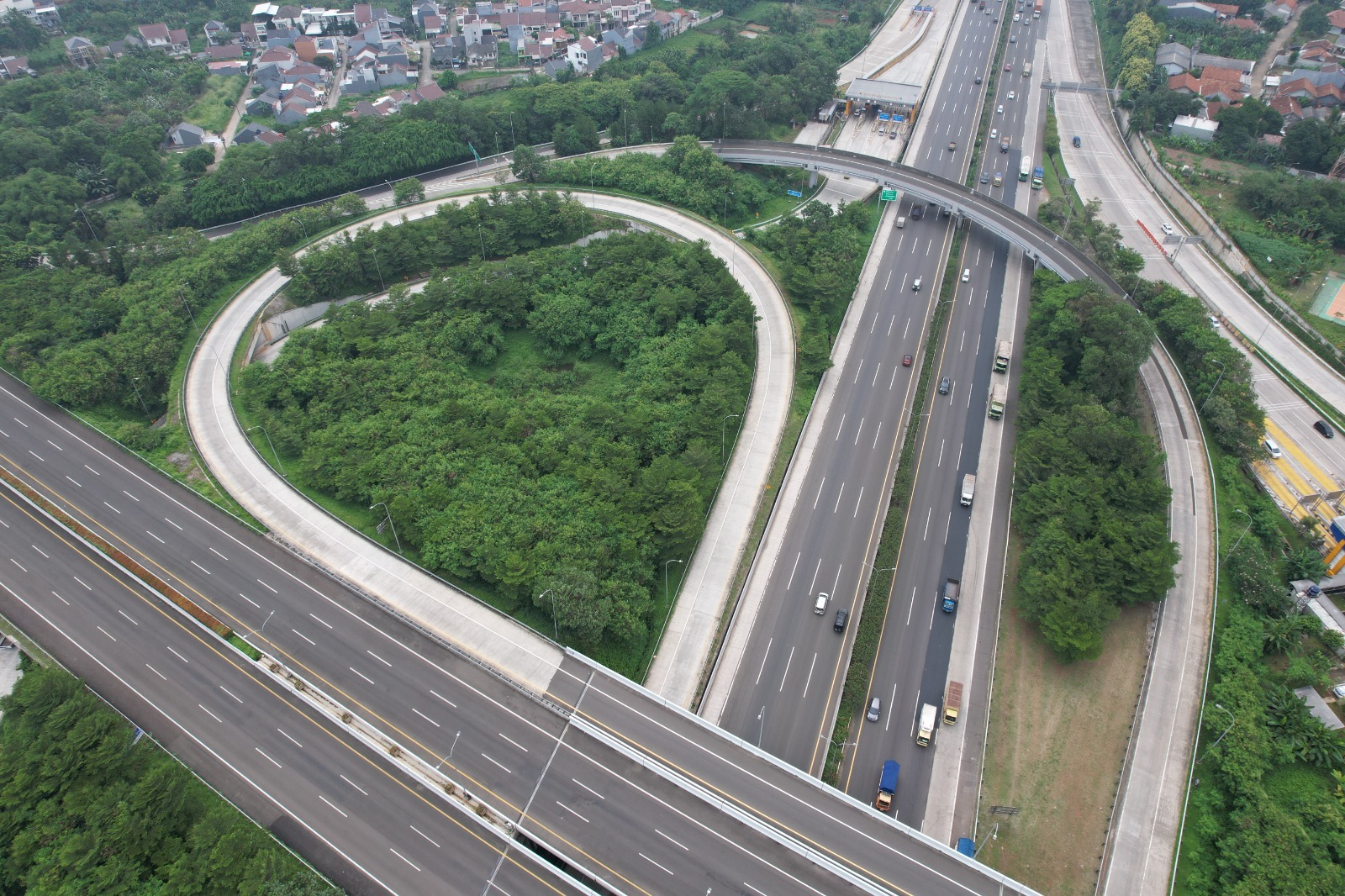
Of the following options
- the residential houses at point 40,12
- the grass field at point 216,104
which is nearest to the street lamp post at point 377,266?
the grass field at point 216,104

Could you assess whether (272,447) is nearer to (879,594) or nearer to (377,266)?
(377,266)

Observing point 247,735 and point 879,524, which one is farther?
point 879,524

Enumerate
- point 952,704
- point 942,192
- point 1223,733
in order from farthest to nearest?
point 942,192 < point 952,704 < point 1223,733

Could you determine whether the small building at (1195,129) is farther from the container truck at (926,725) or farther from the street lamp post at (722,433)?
the container truck at (926,725)

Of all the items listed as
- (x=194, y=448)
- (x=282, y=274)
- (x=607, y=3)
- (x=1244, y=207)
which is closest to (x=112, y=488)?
(x=194, y=448)

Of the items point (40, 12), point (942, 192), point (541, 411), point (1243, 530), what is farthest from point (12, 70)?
point (1243, 530)

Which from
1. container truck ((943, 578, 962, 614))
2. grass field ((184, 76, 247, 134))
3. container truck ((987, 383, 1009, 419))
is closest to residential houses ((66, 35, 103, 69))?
grass field ((184, 76, 247, 134))

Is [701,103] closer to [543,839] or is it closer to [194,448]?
[194,448]
